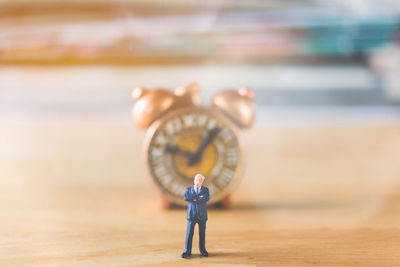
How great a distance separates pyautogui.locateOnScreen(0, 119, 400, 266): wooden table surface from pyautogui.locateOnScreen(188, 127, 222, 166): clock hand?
0.26ft

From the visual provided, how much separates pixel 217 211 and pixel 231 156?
0.28 feet

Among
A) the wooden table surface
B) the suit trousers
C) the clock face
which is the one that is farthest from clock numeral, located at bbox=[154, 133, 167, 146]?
the suit trousers

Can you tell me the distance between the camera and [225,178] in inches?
31.2

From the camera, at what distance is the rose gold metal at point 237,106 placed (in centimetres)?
80

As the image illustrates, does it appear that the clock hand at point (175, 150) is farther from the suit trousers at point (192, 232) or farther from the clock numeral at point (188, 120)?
the suit trousers at point (192, 232)

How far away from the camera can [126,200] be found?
88cm

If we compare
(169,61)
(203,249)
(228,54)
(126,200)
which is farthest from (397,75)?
(203,249)

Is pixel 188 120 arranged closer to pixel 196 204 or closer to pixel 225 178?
pixel 225 178

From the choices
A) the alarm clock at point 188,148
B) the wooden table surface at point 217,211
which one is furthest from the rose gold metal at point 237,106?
the wooden table surface at point 217,211

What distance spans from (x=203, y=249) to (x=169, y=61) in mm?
1440

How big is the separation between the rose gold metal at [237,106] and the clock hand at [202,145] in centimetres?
3

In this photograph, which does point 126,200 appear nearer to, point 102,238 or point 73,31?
point 102,238

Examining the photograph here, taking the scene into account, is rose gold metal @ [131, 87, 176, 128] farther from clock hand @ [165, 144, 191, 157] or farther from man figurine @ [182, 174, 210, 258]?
man figurine @ [182, 174, 210, 258]

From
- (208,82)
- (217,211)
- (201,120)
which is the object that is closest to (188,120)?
(201,120)
